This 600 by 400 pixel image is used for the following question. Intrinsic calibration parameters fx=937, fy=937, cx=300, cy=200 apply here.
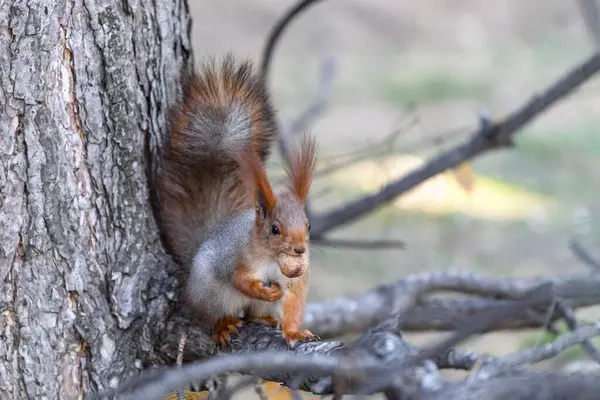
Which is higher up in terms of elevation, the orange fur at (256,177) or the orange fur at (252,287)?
the orange fur at (256,177)

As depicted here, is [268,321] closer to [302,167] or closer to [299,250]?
[299,250]

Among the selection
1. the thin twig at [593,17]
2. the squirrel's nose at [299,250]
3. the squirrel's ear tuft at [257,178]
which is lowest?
the squirrel's nose at [299,250]

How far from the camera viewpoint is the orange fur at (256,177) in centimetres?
154

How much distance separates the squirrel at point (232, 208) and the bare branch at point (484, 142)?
45cm

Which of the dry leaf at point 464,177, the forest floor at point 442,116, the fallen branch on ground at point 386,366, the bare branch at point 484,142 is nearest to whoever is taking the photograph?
the fallen branch on ground at point 386,366

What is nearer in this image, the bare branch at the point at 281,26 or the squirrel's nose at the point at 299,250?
the squirrel's nose at the point at 299,250

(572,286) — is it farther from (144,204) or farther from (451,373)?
(451,373)

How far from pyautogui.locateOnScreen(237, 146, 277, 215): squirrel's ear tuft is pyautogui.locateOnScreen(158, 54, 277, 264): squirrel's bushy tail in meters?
0.04

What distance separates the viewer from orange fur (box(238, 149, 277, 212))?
154cm

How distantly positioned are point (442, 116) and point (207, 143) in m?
4.49

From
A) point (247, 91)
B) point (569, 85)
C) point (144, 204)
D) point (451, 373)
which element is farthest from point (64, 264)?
point (451, 373)

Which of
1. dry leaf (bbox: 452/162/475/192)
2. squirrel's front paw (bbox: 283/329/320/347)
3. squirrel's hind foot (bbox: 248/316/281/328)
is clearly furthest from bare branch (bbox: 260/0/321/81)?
squirrel's front paw (bbox: 283/329/320/347)

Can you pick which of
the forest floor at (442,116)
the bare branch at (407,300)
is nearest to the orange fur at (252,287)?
the bare branch at (407,300)

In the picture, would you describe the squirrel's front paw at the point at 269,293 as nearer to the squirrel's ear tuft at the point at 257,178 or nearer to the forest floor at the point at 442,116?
the squirrel's ear tuft at the point at 257,178
